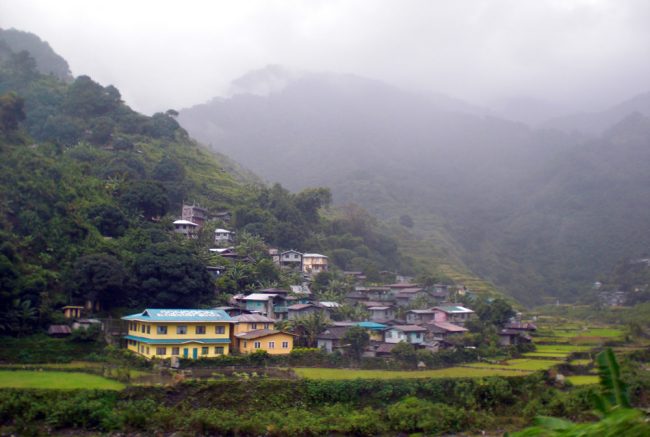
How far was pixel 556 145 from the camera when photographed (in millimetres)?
131500

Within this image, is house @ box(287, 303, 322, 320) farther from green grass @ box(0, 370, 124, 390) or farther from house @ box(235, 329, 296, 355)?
green grass @ box(0, 370, 124, 390)

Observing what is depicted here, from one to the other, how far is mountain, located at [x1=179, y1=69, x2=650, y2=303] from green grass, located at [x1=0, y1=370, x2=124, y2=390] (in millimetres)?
53583

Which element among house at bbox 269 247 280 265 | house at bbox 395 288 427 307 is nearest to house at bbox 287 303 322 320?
house at bbox 269 247 280 265

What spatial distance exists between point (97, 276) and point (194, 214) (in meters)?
19.1

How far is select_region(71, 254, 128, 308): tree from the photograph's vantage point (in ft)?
101

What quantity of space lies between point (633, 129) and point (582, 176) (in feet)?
88.1

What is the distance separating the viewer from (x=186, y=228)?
46.4 metres

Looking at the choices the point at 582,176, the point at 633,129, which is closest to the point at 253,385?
the point at 582,176

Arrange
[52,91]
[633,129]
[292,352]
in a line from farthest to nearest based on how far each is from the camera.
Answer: [633,129] < [52,91] < [292,352]

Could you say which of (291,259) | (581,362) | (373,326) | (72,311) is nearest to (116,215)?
(72,311)

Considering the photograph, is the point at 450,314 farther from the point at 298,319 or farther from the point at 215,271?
the point at 215,271

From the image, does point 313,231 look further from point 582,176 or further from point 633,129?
point 633,129

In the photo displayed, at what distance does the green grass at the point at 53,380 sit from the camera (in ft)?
72.2

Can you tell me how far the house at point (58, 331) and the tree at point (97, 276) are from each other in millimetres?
2877
